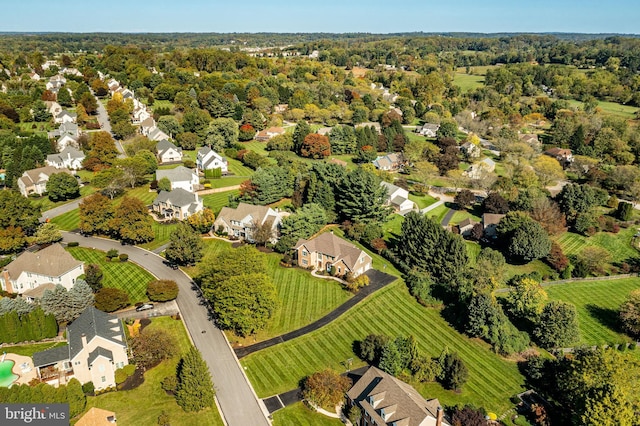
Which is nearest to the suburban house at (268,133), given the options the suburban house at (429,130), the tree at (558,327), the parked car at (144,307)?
the suburban house at (429,130)

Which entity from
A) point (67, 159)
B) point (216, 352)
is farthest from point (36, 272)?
point (67, 159)

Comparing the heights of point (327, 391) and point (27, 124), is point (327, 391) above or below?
below

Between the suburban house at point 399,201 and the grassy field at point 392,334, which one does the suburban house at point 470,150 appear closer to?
the suburban house at point 399,201

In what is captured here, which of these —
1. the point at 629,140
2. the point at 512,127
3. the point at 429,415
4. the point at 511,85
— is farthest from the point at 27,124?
the point at 511,85

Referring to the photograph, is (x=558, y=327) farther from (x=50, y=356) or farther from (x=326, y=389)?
(x=50, y=356)

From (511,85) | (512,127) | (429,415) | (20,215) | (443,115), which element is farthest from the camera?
(511,85)

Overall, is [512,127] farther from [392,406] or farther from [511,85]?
[392,406]
